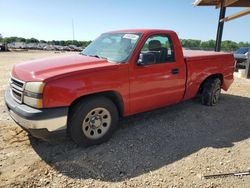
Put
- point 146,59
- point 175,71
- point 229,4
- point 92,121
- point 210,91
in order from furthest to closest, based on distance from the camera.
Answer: point 229,4
point 210,91
point 175,71
point 146,59
point 92,121

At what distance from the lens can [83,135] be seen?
11.8ft

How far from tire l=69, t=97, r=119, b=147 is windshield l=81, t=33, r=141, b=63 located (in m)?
0.83

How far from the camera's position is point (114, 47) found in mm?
4348

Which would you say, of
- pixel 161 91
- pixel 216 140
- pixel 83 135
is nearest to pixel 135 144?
pixel 83 135

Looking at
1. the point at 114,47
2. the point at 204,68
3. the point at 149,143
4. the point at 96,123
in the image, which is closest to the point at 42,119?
the point at 96,123

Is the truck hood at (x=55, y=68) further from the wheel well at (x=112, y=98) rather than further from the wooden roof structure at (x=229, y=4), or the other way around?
the wooden roof structure at (x=229, y=4)

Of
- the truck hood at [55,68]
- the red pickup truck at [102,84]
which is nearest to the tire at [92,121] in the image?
the red pickup truck at [102,84]

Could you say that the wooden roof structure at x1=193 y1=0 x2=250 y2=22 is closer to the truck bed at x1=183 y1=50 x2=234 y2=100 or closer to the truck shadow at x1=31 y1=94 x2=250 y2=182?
the truck bed at x1=183 y1=50 x2=234 y2=100

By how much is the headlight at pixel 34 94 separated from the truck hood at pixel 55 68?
0.31 ft

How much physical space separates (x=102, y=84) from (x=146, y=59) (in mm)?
980

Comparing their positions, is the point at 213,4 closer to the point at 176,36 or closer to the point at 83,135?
the point at 176,36

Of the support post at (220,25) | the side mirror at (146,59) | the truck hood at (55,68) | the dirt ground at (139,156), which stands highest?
the support post at (220,25)

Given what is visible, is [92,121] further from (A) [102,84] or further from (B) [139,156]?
(B) [139,156]

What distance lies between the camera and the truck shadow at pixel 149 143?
10.6ft
